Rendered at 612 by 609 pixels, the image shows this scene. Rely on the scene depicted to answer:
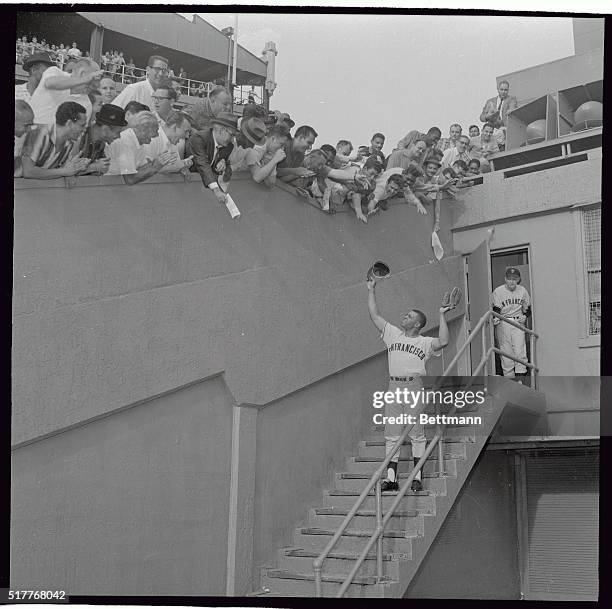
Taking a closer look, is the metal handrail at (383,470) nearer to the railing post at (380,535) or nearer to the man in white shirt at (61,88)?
the railing post at (380,535)

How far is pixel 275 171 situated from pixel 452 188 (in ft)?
3.44

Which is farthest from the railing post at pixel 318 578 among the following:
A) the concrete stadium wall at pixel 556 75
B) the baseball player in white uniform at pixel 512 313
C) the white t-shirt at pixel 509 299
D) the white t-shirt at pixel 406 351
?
the concrete stadium wall at pixel 556 75

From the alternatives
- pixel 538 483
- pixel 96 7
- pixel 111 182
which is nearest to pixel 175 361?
pixel 111 182

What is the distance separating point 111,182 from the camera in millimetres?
4309

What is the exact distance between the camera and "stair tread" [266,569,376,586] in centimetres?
420

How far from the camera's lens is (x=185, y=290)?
4.42 meters

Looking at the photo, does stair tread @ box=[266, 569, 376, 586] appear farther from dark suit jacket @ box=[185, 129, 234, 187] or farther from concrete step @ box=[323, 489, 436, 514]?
dark suit jacket @ box=[185, 129, 234, 187]

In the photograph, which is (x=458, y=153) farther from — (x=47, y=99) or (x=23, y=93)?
(x=23, y=93)

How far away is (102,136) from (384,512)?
2423 millimetres

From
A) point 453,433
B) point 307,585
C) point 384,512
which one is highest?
point 453,433

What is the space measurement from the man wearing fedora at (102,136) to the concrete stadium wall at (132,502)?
1.22 m

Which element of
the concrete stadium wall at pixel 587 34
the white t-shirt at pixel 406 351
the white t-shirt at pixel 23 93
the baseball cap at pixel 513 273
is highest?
the concrete stadium wall at pixel 587 34

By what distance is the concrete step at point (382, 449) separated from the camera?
4.58 meters

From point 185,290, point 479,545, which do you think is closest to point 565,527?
point 479,545
